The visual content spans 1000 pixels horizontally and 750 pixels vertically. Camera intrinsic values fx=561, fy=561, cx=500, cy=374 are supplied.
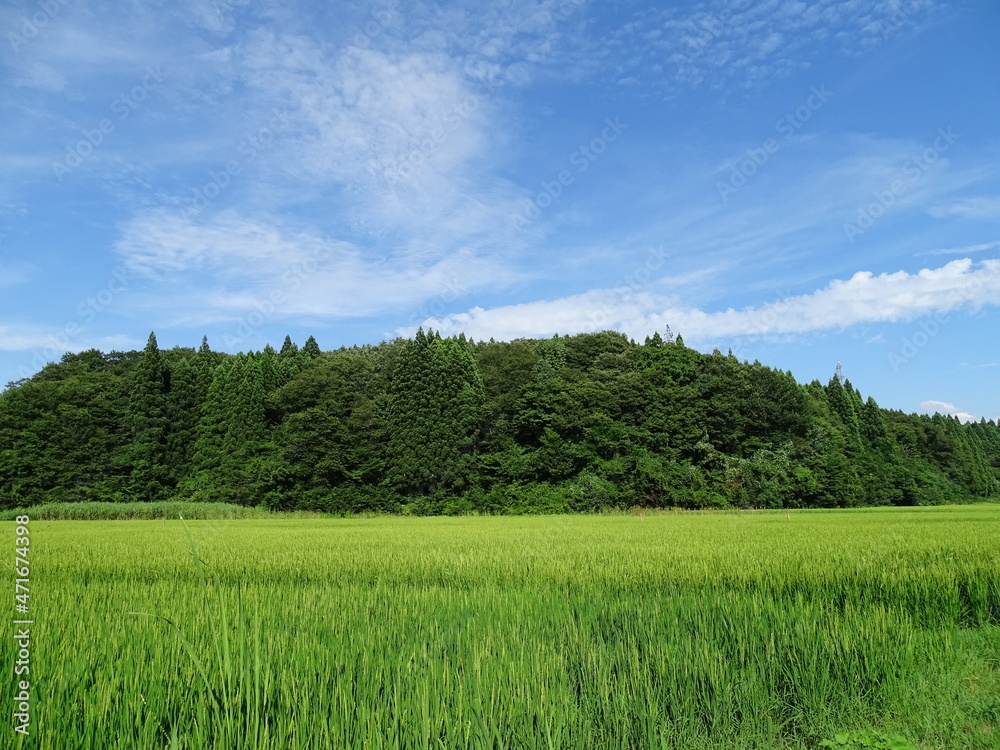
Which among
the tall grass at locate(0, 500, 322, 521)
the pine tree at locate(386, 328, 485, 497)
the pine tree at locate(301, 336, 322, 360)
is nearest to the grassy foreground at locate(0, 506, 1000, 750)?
the tall grass at locate(0, 500, 322, 521)

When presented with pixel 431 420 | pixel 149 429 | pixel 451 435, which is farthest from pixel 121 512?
pixel 451 435

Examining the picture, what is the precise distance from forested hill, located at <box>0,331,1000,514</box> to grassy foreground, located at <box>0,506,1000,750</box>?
30089mm

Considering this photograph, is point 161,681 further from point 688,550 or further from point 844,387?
point 844,387

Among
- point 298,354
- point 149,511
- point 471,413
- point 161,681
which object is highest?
point 298,354

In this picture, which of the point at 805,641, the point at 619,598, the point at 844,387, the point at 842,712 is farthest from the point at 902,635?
the point at 844,387

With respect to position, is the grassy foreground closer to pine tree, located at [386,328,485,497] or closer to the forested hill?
the forested hill

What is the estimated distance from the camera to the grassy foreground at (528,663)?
2.15 metres

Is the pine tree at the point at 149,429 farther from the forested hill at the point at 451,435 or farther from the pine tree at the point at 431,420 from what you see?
the pine tree at the point at 431,420

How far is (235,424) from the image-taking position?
4141 centimetres

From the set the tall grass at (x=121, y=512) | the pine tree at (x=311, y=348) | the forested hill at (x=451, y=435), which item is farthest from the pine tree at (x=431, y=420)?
the pine tree at (x=311, y=348)

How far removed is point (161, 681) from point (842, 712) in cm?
326

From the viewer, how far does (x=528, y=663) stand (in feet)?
9.32

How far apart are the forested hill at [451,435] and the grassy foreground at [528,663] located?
98.7 ft

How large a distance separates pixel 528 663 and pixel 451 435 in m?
33.8
